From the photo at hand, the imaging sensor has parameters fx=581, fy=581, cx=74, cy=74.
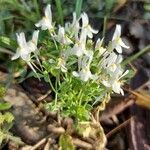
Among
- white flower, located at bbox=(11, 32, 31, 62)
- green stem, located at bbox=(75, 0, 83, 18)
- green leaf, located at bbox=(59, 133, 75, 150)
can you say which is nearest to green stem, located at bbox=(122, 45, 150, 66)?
green stem, located at bbox=(75, 0, 83, 18)

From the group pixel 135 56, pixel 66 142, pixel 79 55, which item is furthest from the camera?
pixel 135 56

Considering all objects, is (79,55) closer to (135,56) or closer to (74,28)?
(74,28)

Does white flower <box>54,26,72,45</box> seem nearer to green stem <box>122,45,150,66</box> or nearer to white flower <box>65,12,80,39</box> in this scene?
white flower <box>65,12,80,39</box>

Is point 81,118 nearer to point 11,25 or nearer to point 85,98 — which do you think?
point 85,98

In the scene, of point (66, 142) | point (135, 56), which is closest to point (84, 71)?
point (66, 142)

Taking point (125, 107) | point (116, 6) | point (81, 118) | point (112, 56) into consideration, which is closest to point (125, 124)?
point (125, 107)

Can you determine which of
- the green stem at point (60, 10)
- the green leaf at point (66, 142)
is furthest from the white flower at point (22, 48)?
the green stem at point (60, 10)
